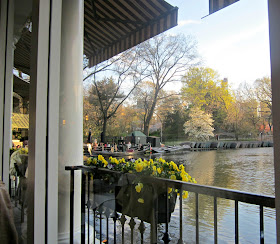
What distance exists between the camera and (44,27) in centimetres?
184

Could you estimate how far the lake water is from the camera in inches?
31.8

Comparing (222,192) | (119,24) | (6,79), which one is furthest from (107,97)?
(6,79)

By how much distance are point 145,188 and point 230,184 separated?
745 millimetres

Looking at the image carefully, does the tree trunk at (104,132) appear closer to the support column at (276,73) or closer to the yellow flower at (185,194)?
the yellow flower at (185,194)

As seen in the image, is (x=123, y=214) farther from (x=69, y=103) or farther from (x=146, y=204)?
(x=69, y=103)

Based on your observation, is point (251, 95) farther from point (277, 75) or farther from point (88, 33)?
point (88, 33)

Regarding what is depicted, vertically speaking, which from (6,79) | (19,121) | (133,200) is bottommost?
(133,200)

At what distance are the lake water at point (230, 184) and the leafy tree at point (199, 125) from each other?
0.07 meters

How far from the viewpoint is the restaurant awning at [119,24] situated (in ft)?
4.85

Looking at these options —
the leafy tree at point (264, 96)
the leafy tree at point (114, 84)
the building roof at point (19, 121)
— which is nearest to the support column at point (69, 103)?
the leafy tree at point (114, 84)

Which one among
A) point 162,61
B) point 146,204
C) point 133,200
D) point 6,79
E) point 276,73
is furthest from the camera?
point 6,79

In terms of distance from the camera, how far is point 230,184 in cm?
95

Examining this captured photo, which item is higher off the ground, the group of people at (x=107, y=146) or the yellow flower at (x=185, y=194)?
the group of people at (x=107, y=146)

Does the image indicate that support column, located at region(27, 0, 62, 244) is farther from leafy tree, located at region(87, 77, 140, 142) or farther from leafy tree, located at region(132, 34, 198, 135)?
leafy tree, located at region(132, 34, 198, 135)
